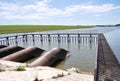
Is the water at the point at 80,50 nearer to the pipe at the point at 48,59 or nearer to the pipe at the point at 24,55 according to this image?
the pipe at the point at 48,59

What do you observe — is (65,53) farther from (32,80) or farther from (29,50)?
(32,80)

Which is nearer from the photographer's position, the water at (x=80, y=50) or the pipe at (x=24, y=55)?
the pipe at (x=24, y=55)

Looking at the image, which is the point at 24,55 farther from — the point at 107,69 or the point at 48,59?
the point at 107,69

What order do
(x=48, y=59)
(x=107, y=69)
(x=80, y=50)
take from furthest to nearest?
(x=80, y=50), (x=48, y=59), (x=107, y=69)

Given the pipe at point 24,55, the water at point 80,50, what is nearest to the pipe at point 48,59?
the water at point 80,50

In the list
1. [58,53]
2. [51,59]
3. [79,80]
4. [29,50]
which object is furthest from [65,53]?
[79,80]

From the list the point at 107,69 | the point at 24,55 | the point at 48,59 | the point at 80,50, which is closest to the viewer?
the point at 107,69

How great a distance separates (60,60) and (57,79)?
1508 cm

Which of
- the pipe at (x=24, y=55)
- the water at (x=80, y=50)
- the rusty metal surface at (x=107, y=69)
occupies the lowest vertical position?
the water at (x=80, y=50)

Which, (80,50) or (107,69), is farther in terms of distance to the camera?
(80,50)

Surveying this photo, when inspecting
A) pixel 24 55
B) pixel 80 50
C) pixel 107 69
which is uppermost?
pixel 107 69

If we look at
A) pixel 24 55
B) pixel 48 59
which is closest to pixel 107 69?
pixel 48 59

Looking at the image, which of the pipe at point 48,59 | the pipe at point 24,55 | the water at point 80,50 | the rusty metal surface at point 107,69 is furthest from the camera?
the water at point 80,50

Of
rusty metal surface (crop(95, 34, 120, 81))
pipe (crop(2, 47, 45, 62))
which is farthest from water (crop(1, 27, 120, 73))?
pipe (crop(2, 47, 45, 62))
